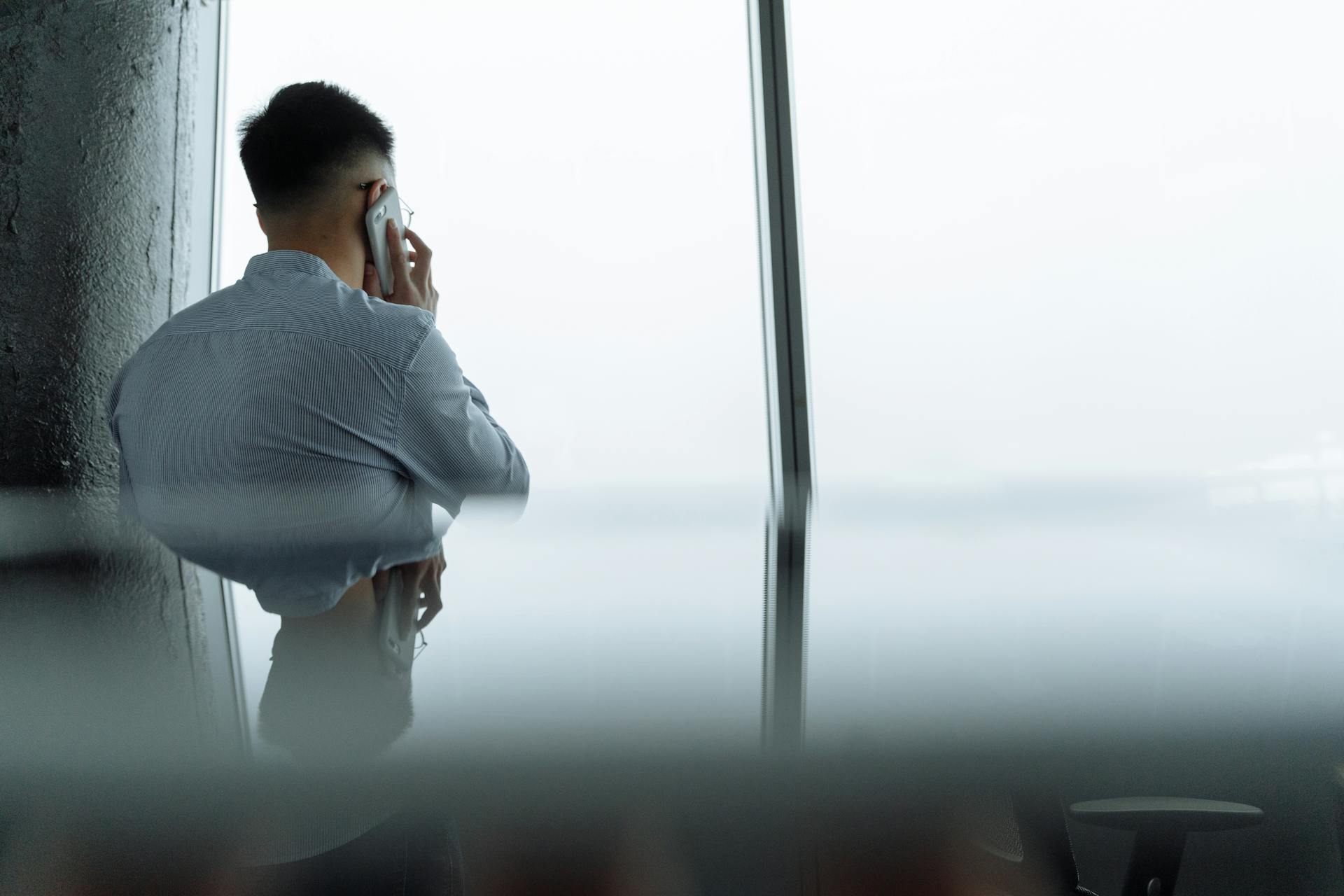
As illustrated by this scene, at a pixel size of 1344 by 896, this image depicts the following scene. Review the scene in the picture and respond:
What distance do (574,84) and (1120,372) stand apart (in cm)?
132

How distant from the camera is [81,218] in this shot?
4.19ft

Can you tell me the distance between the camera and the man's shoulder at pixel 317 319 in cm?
77

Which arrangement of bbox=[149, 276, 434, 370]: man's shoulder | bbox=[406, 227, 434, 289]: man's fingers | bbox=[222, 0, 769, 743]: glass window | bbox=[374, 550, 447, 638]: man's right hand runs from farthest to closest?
bbox=[222, 0, 769, 743]: glass window, bbox=[406, 227, 434, 289]: man's fingers, bbox=[149, 276, 434, 370]: man's shoulder, bbox=[374, 550, 447, 638]: man's right hand

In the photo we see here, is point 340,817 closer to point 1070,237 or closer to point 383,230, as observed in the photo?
point 383,230

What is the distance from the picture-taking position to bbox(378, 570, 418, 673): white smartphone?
0.14 meters

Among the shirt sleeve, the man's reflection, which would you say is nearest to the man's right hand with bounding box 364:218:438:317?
the shirt sleeve

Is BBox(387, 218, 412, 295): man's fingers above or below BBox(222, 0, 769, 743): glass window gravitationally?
below

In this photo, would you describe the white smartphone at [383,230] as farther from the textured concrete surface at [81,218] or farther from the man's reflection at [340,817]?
the man's reflection at [340,817]

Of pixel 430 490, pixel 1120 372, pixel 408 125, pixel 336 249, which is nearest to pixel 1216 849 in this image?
pixel 430 490

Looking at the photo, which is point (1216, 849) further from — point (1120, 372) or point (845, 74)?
point (845, 74)

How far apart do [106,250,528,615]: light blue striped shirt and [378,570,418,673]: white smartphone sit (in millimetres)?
340

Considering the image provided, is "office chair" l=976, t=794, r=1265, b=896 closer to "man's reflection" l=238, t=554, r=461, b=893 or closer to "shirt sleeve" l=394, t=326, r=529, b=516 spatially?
"man's reflection" l=238, t=554, r=461, b=893

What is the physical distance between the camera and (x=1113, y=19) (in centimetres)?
186

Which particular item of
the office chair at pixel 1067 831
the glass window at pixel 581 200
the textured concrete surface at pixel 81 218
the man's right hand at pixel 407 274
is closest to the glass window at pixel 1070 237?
the glass window at pixel 581 200
